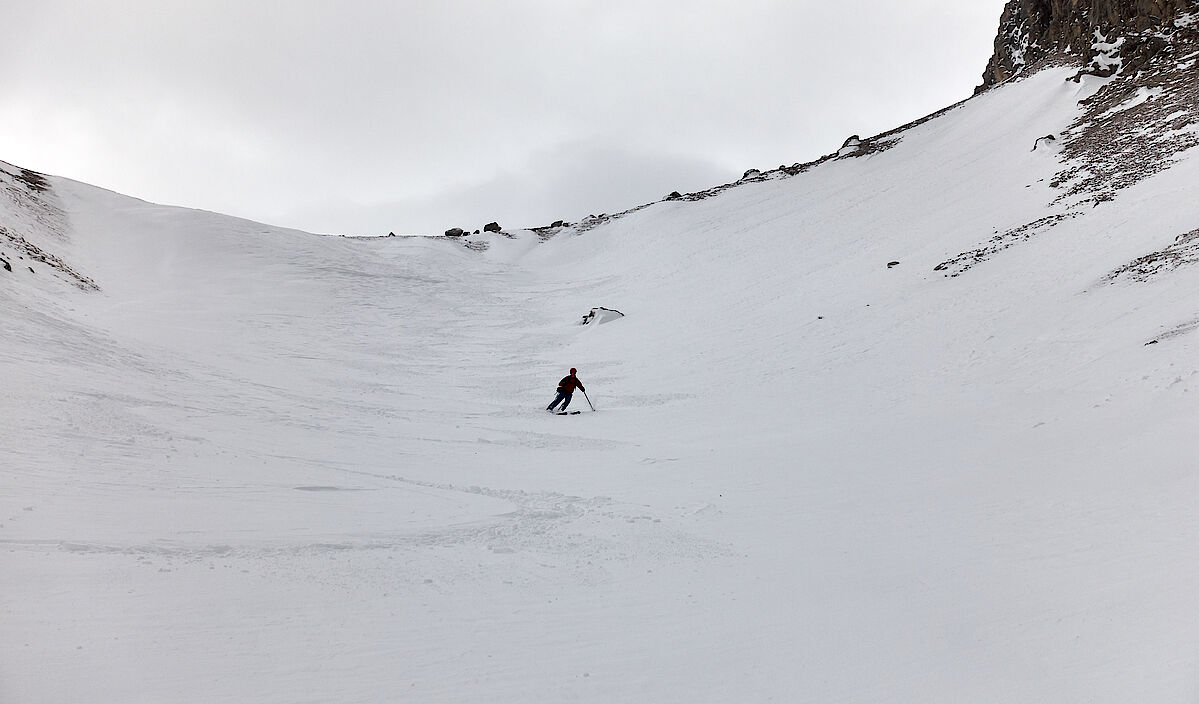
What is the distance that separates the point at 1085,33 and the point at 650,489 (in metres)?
43.4

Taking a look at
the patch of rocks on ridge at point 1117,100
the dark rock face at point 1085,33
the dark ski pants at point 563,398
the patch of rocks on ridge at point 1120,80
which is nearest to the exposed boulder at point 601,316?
the dark ski pants at point 563,398

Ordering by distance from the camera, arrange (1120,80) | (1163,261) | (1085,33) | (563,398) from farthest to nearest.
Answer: (1085,33) < (1120,80) < (563,398) < (1163,261)

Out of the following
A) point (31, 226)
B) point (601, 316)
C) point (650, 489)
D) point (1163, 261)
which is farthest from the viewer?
point (601, 316)

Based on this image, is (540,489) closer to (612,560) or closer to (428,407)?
(612,560)

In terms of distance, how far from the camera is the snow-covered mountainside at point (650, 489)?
13.5 ft

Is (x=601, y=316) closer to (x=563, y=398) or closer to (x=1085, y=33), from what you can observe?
(x=563, y=398)

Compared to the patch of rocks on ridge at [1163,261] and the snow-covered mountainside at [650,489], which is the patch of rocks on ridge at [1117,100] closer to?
the patch of rocks on ridge at [1163,261]

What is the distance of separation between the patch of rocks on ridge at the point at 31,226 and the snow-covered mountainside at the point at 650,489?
10.7 inches

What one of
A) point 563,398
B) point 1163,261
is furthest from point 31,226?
point 1163,261

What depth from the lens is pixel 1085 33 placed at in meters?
35.7

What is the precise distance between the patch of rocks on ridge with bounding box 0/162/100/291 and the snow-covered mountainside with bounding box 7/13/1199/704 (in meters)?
0.27

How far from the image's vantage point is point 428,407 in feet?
43.9

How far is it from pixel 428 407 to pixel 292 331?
8095 mm

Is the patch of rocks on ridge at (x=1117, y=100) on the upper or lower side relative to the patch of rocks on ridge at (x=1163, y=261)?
upper
